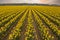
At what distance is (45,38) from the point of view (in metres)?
12.2

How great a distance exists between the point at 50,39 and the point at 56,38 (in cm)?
117

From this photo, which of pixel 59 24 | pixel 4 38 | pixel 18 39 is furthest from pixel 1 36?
pixel 59 24

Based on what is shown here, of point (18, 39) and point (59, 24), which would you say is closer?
point (18, 39)

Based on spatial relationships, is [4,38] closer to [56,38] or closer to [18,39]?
[18,39]

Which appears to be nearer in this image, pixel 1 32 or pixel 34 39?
pixel 34 39

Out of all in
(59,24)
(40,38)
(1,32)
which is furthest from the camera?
(59,24)

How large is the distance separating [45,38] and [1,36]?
3536 mm

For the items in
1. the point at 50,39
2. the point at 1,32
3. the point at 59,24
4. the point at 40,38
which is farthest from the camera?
the point at 59,24

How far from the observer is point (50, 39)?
39.0 feet

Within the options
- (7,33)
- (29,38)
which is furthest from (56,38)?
(7,33)

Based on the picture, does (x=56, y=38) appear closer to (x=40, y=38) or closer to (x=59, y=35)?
(x=59, y=35)

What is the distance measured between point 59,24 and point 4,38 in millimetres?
7133

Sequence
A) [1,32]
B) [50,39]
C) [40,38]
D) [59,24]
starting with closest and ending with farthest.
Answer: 1. [50,39]
2. [40,38]
3. [1,32]
4. [59,24]

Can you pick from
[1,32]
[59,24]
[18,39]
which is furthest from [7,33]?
[59,24]
